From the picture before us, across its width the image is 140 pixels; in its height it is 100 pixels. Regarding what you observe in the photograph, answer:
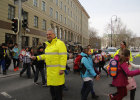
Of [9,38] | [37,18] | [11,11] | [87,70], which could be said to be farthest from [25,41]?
[87,70]

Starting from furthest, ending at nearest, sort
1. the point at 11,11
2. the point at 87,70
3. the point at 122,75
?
the point at 11,11 < the point at 87,70 < the point at 122,75

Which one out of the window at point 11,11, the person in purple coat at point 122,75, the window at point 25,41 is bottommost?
A: the person in purple coat at point 122,75

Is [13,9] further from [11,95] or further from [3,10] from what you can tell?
[11,95]

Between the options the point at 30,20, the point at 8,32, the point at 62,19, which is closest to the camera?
the point at 8,32

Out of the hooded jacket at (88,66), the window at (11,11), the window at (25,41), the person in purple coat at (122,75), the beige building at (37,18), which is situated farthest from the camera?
the window at (25,41)

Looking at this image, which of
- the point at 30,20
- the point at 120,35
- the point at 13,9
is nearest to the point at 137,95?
the point at 13,9

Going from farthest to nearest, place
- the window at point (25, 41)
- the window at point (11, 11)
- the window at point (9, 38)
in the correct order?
the window at point (25, 41) < the window at point (11, 11) < the window at point (9, 38)

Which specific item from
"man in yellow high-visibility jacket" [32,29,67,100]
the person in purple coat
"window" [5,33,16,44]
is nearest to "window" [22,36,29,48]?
"window" [5,33,16,44]

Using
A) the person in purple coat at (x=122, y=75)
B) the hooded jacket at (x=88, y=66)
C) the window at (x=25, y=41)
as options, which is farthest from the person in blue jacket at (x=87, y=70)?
the window at (x=25, y=41)

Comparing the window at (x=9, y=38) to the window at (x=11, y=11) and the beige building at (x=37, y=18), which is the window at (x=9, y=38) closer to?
the beige building at (x=37, y=18)

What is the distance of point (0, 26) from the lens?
49.6 ft

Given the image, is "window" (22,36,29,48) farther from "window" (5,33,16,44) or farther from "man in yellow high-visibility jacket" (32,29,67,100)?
"man in yellow high-visibility jacket" (32,29,67,100)

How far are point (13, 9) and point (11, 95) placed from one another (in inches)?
615

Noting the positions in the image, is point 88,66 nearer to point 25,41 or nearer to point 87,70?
point 87,70
